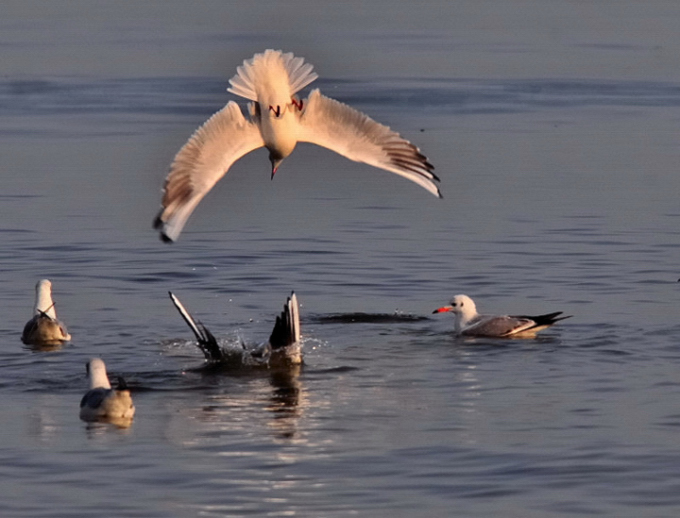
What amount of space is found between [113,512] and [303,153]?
58.5 ft

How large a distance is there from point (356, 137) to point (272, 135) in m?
0.61

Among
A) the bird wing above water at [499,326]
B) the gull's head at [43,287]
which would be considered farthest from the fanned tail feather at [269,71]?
the gull's head at [43,287]

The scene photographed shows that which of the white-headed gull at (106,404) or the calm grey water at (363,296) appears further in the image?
the white-headed gull at (106,404)

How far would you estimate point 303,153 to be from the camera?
1029 inches

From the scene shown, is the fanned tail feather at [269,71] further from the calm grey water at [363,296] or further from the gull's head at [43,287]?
the gull's head at [43,287]

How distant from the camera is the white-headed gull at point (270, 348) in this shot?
12.3 meters

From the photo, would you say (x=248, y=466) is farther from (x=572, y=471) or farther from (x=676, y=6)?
(x=676, y=6)

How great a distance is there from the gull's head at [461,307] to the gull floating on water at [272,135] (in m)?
3.09

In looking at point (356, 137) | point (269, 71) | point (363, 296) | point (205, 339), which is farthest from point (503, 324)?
point (269, 71)

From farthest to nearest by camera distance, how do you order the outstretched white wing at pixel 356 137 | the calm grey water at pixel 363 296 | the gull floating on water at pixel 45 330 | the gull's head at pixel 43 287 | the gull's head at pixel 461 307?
the gull's head at pixel 43 287
the gull's head at pixel 461 307
the gull floating on water at pixel 45 330
the outstretched white wing at pixel 356 137
the calm grey water at pixel 363 296

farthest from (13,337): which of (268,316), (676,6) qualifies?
(676,6)

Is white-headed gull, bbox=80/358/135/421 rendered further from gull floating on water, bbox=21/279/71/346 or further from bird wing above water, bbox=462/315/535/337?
bird wing above water, bbox=462/315/535/337

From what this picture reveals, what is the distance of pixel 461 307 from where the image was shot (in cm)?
1388

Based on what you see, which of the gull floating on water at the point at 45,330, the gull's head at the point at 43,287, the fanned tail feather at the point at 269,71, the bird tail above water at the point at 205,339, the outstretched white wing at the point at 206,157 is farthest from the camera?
the gull's head at the point at 43,287
